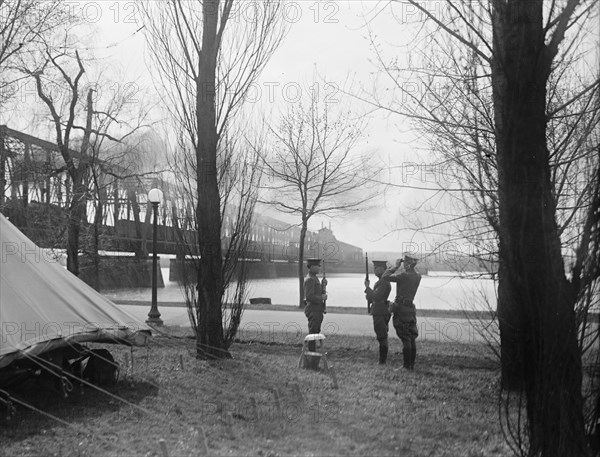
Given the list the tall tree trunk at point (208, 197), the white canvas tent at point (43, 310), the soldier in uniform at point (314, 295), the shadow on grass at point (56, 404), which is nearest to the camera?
the shadow on grass at point (56, 404)

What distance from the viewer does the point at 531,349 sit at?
4594 mm

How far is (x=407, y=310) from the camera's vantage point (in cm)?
1037

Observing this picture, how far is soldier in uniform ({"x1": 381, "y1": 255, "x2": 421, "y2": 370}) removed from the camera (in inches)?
404

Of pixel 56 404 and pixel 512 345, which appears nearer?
pixel 512 345

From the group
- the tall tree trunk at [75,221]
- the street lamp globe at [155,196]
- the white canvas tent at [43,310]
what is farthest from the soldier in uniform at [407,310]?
the tall tree trunk at [75,221]

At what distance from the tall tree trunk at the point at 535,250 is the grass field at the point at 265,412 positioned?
1416mm

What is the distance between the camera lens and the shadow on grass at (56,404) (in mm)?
6594

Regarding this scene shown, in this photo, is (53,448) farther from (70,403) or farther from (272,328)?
(272,328)

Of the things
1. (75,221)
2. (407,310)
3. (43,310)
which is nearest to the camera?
(43,310)

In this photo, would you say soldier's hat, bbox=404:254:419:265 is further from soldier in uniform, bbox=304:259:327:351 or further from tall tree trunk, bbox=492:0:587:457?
tall tree trunk, bbox=492:0:587:457

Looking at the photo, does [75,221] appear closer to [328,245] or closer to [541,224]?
[328,245]

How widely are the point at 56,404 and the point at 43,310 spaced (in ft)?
3.95

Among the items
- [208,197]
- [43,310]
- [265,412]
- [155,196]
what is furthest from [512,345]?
[155,196]

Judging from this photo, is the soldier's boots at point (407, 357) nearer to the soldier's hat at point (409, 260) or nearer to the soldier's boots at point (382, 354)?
the soldier's boots at point (382, 354)
